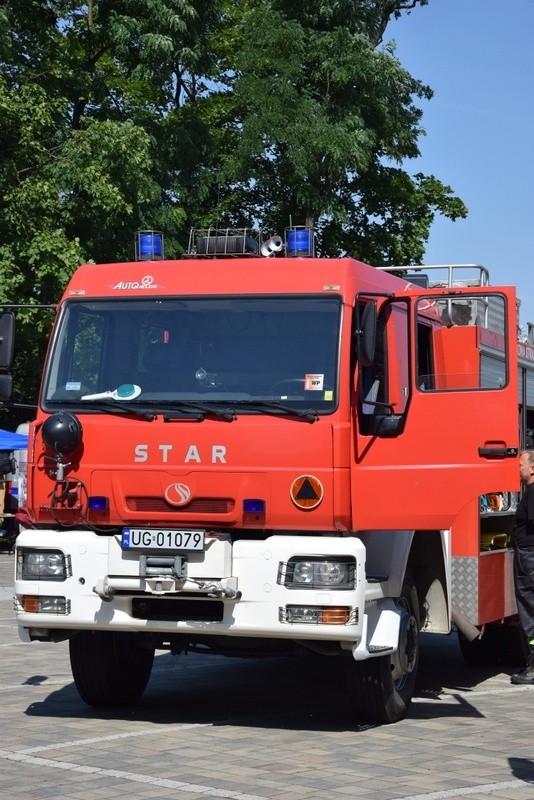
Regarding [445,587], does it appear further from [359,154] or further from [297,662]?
[359,154]

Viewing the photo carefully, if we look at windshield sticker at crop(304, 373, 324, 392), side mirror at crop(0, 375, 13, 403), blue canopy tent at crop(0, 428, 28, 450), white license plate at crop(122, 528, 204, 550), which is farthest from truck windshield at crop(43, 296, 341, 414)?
blue canopy tent at crop(0, 428, 28, 450)

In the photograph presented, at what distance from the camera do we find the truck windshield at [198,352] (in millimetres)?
8570

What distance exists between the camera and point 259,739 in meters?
8.32

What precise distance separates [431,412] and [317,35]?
26500mm

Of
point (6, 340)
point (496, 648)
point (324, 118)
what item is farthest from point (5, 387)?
point (324, 118)

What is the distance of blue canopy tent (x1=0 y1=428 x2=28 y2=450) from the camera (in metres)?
24.2

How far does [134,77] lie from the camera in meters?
30.1

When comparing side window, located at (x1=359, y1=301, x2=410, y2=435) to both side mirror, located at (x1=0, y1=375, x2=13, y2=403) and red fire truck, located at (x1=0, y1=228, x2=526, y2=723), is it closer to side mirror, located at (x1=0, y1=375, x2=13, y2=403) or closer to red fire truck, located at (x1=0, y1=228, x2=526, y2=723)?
red fire truck, located at (x1=0, y1=228, x2=526, y2=723)

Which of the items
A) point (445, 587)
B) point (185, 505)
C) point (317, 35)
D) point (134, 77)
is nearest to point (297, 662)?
point (445, 587)

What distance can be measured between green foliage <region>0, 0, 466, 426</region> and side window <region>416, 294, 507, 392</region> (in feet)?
51.8

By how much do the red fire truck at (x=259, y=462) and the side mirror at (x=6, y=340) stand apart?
0.30 m

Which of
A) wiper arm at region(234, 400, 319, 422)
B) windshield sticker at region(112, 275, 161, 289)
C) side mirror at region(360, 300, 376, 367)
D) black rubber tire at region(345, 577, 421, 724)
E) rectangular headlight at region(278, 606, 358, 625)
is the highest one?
windshield sticker at region(112, 275, 161, 289)

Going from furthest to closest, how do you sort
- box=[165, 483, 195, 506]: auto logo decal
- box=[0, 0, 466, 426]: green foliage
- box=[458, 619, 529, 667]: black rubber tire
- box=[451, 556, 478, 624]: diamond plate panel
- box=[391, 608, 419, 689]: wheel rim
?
box=[0, 0, 466, 426]: green foliage < box=[458, 619, 529, 667]: black rubber tire < box=[451, 556, 478, 624]: diamond plate panel < box=[391, 608, 419, 689]: wheel rim < box=[165, 483, 195, 506]: auto logo decal

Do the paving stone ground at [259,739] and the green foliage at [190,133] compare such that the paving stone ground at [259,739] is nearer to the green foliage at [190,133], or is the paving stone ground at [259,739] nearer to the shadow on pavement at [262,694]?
the shadow on pavement at [262,694]
